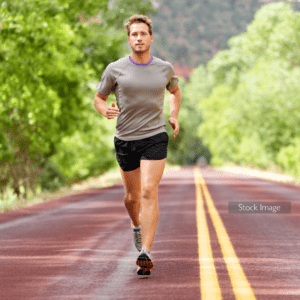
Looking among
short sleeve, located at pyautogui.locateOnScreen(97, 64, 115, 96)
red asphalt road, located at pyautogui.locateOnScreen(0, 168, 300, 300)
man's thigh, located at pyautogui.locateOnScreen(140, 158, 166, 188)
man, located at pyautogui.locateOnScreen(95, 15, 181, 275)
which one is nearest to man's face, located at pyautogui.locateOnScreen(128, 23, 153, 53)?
man, located at pyautogui.locateOnScreen(95, 15, 181, 275)

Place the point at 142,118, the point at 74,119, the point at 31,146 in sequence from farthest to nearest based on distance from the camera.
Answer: the point at 74,119 < the point at 31,146 < the point at 142,118

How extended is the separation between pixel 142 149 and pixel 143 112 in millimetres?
372

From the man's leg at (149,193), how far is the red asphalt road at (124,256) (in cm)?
45

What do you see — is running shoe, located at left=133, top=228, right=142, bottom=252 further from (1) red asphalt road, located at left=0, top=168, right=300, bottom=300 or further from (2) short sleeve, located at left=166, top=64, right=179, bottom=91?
(2) short sleeve, located at left=166, top=64, right=179, bottom=91

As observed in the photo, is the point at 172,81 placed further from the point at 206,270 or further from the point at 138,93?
the point at 206,270

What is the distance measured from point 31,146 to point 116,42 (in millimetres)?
6612

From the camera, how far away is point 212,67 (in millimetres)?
80375

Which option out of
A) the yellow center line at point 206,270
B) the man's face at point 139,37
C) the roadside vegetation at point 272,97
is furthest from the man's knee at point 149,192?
the roadside vegetation at point 272,97

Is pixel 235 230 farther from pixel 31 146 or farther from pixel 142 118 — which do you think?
pixel 31 146

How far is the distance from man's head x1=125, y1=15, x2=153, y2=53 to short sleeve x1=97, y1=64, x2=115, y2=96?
1.12 feet

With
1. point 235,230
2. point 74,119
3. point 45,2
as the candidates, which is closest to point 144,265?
point 235,230

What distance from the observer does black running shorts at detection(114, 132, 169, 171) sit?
21.6 feet

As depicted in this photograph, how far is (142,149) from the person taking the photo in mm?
6613

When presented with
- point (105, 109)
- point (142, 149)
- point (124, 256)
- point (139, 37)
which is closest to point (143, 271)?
point (142, 149)
